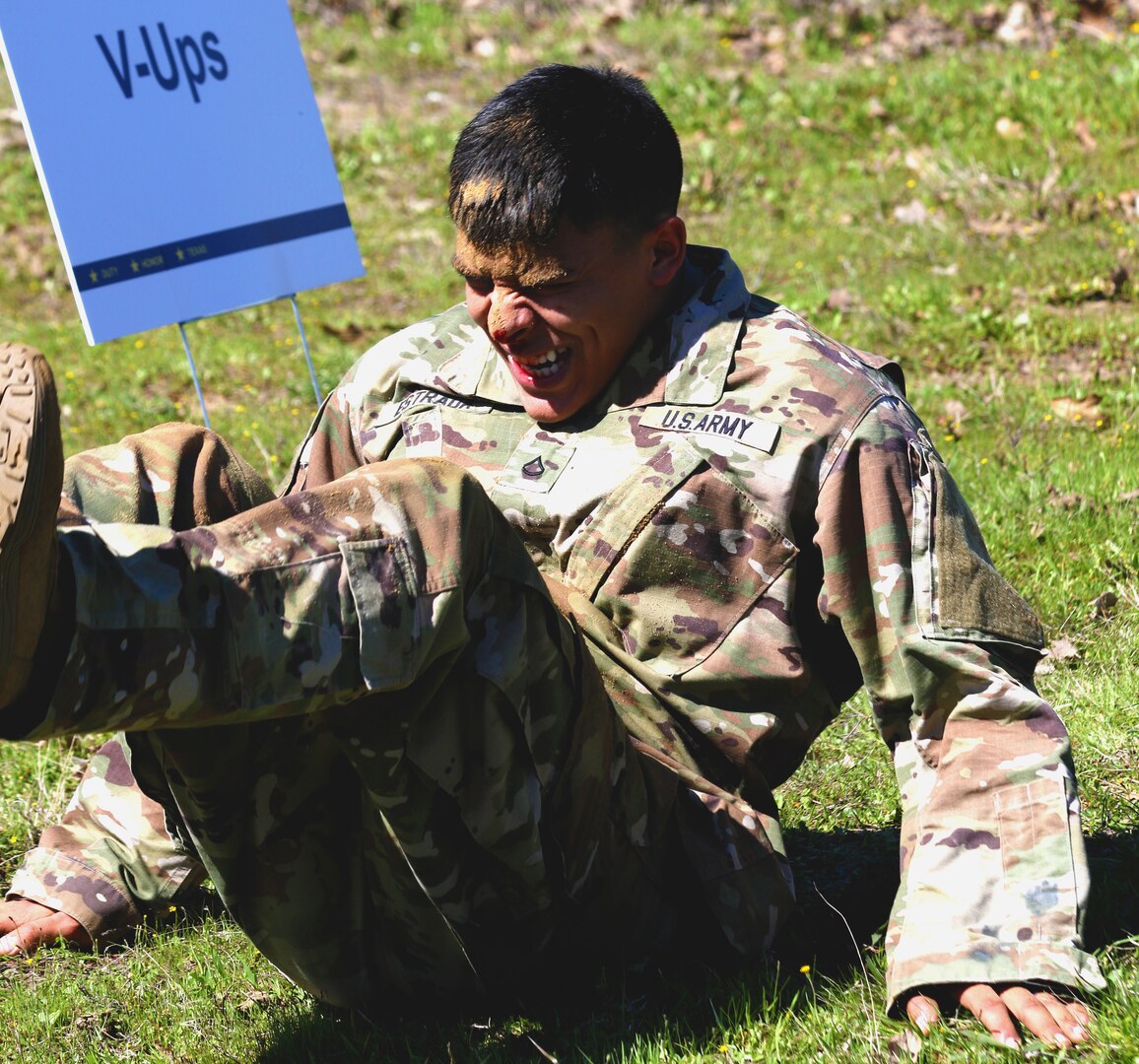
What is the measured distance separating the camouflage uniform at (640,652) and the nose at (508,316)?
6.1 inches

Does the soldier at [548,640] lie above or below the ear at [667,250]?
below

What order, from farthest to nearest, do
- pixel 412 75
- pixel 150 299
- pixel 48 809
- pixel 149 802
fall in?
pixel 412 75
pixel 150 299
pixel 48 809
pixel 149 802

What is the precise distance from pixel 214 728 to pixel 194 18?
319cm

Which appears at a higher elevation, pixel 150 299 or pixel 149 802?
pixel 150 299

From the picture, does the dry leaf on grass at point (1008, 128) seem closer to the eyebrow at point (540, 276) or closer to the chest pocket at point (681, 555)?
the eyebrow at point (540, 276)

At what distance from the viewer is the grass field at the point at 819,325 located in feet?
8.83

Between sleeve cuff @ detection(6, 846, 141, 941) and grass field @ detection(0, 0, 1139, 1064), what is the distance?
0.07m

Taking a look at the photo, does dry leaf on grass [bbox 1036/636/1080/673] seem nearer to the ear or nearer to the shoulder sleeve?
the shoulder sleeve

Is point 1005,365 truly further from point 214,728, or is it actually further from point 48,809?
point 214,728

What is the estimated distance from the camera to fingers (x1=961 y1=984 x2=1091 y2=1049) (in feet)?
7.48

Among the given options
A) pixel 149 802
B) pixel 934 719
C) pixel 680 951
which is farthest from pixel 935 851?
pixel 149 802

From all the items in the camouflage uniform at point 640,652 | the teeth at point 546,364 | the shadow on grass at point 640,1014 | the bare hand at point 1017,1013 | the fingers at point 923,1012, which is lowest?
the shadow on grass at point 640,1014

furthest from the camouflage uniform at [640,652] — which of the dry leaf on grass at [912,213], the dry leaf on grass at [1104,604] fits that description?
the dry leaf on grass at [912,213]

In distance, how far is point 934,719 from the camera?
8.47ft
